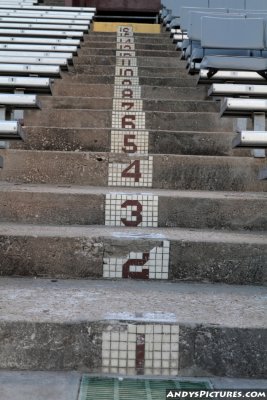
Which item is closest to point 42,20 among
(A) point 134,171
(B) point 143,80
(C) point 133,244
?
(B) point 143,80

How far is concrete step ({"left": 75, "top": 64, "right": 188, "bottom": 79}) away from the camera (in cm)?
512

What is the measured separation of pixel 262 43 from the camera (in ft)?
14.1

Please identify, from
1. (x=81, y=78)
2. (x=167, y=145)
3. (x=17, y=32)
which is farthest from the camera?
(x=17, y=32)

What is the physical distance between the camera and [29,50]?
528cm

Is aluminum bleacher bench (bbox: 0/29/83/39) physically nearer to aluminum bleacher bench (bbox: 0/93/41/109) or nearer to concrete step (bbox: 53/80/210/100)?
concrete step (bbox: 53/80/210/100)

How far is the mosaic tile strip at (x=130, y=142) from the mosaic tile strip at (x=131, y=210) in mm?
785

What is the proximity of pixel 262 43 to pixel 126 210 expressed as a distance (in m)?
1.98

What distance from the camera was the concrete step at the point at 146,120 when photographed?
3.93 m

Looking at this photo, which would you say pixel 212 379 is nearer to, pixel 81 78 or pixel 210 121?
pixel 210 121

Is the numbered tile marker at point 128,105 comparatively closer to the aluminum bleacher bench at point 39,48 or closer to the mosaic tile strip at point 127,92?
the mosaic tile strip at point 127,92

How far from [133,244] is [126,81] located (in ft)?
8.59

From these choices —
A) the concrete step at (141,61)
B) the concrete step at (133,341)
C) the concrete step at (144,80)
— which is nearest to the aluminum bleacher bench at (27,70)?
the concrete step at (144,80)

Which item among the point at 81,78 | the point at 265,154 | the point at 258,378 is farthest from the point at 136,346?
the point at 81,78

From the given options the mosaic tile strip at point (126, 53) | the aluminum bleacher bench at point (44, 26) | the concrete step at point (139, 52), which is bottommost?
the mosaic tile strip at point (126, 53)
